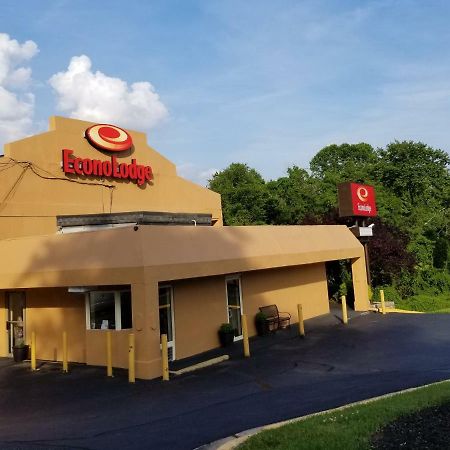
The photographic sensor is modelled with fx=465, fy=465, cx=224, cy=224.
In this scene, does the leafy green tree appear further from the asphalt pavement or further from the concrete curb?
the concrete curb

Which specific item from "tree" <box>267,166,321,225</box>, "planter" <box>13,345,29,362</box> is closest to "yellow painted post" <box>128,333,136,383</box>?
"planter" <box>13,345,29,362</box>

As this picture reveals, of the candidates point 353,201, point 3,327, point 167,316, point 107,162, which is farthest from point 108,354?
point 353,201

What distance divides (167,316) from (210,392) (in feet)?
13.4

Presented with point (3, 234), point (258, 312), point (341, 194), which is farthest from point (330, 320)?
point (3, 234)

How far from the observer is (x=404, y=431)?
21.6 ft

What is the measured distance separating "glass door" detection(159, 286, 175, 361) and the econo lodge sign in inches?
336

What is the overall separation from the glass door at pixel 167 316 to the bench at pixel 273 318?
16.4ft

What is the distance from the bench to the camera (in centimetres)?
1845

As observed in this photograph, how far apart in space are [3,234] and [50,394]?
26.6 ft

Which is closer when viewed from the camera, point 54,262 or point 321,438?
point 321,438

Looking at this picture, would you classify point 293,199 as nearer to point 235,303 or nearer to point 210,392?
point 235,303

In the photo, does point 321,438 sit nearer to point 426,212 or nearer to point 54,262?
point 54,262

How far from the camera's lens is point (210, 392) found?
10.7 meters

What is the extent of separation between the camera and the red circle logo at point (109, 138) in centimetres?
2098
